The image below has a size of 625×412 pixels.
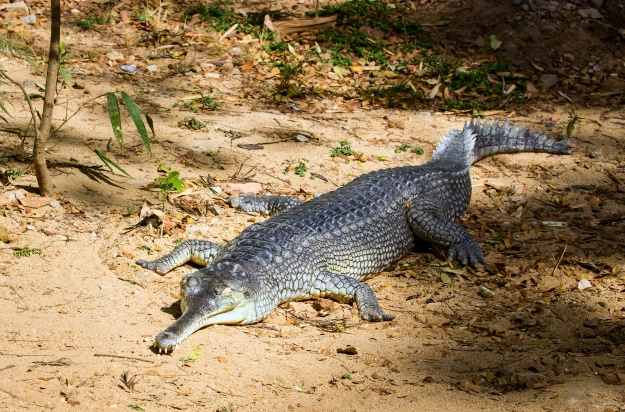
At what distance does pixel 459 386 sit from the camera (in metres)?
4.21

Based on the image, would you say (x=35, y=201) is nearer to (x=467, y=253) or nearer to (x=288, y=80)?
(x=467, y=253)

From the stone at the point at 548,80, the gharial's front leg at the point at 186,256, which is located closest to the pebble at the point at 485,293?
the gharial's front leg at the point at 186,256

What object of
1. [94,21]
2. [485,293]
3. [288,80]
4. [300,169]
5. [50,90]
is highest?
[50,90]

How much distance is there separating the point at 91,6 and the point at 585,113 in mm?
7404

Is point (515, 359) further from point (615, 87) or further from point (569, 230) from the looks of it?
point (615, 87)

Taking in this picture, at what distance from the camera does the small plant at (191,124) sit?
7776 millimetres

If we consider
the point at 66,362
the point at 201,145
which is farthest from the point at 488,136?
the point at 66,362

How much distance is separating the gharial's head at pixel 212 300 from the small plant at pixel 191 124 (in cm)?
315

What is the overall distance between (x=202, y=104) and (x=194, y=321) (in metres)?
4.55

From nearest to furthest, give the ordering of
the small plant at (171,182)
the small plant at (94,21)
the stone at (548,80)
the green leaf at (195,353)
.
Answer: the green leaf at (195,353), the small plant at (171,182), the stone at (548,80), the small plant at (94,21)

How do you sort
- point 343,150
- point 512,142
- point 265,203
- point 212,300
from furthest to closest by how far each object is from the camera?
point 512,142 → point 343,150 → point 265,203 → point 212,300

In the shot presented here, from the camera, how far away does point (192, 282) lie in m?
4.64

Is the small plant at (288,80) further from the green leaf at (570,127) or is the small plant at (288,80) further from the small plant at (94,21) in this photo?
the green leaf at (570,127)

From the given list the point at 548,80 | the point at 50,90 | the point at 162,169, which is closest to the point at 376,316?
the point at 162,169
